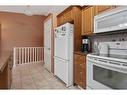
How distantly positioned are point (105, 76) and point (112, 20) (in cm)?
95

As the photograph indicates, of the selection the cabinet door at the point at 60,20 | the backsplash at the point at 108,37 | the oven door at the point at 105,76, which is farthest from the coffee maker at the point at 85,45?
the cabinet door at the point at 60,20

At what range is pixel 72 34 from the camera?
11.3ft

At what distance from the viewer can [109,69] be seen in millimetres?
1994

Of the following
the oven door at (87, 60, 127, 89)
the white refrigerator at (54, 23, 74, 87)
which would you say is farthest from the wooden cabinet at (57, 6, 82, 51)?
the oven door at (87, 60, 127, 89)

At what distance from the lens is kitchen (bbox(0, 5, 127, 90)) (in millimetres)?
2037

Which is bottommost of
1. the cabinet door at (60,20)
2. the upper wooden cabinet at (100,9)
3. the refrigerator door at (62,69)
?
the refrigerator door at (62,69)

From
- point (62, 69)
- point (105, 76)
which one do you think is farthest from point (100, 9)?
point (62, 69)

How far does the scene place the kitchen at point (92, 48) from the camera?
2.04 meters

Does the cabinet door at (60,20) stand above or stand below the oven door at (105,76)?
above

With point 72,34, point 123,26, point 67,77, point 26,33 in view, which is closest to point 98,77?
point 123,26

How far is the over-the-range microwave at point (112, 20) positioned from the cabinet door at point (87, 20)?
25 centimetres

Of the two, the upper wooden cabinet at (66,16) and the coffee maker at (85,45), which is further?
the upper wooden cabinet at (66,16)

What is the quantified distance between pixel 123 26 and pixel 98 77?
882 mm

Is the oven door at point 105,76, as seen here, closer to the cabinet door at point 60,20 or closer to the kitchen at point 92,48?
the kitchen at point 92,48
